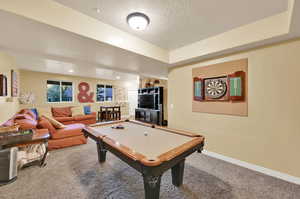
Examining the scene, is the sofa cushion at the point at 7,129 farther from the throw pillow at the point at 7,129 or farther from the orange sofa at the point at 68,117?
the orange sofa at the point at 68,117

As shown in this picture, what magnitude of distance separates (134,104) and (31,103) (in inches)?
211

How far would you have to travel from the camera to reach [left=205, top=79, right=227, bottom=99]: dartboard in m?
2.56

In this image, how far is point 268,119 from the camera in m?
2.12

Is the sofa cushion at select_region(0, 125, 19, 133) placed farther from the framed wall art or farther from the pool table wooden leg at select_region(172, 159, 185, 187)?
the framed wall art

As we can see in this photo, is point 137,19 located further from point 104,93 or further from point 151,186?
point 104,93

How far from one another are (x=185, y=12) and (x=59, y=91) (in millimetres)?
6612

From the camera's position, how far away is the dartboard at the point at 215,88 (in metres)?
2.56

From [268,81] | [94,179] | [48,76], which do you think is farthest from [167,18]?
[48,76]

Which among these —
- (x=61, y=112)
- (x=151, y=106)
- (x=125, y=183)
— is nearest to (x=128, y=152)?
(x=125, y=183)

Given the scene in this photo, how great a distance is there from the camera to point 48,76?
5.62 meters

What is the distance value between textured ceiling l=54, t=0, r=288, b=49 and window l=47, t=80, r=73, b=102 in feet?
18.1

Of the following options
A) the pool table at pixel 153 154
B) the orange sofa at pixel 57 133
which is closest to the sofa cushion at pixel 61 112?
the orange sofa at pixel 57 133

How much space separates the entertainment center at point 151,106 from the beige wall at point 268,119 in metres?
3.12

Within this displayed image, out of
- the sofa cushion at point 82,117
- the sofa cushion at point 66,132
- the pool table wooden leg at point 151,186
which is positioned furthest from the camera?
the sofa cushion at point 82,117
